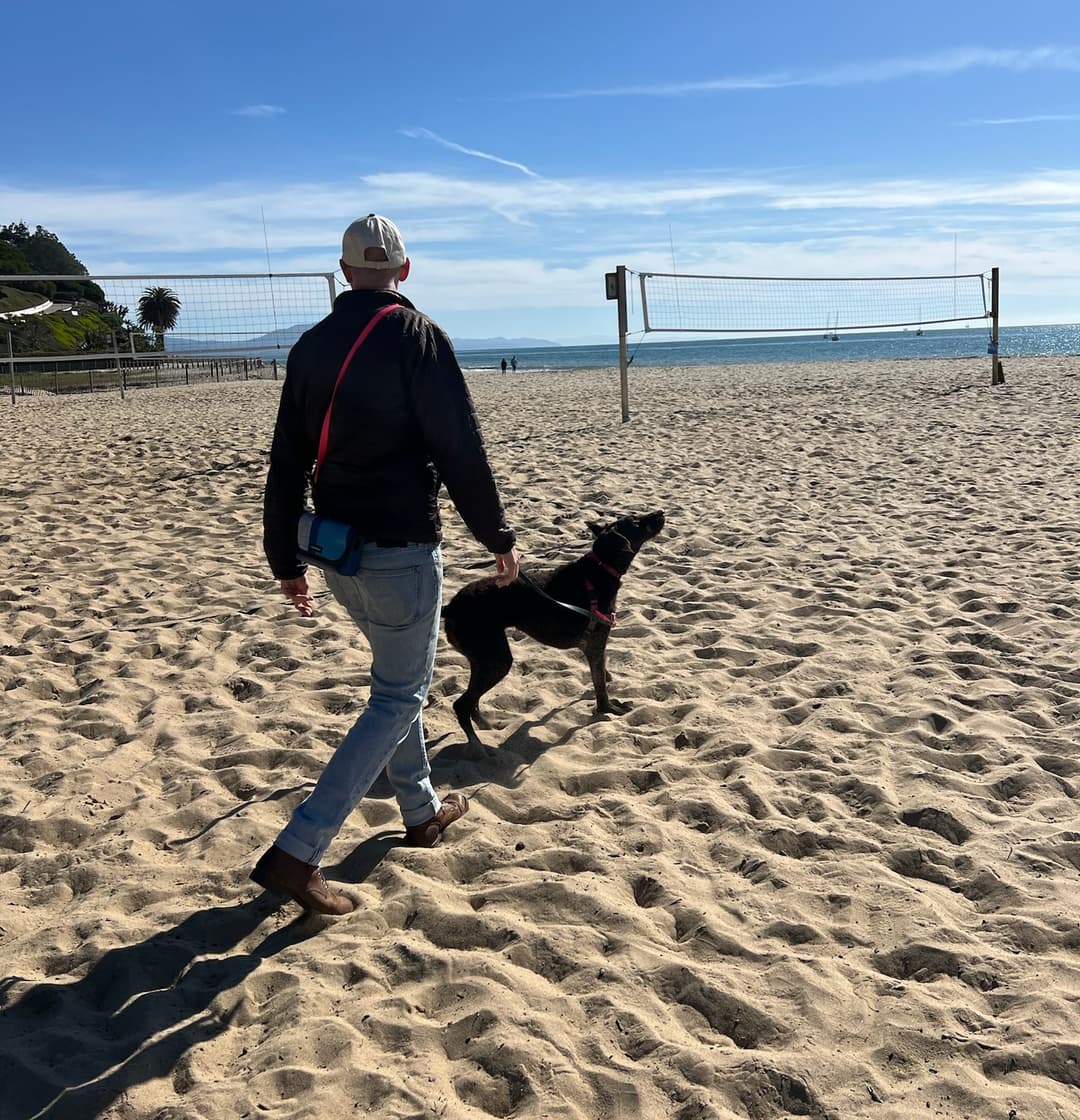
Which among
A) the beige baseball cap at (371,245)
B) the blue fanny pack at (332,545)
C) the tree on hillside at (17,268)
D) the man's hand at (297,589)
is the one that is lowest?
the man's hand at (297,589)

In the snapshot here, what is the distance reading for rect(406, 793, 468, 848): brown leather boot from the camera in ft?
10.4

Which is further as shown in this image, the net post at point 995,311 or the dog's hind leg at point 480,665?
the net post at point 995,311

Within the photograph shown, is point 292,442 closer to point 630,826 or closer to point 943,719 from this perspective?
point 630,826

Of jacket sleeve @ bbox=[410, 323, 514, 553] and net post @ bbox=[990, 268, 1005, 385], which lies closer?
jacket sleeve @ bbox=[410, 323, 514, 553]

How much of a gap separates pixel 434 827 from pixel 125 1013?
1072mm

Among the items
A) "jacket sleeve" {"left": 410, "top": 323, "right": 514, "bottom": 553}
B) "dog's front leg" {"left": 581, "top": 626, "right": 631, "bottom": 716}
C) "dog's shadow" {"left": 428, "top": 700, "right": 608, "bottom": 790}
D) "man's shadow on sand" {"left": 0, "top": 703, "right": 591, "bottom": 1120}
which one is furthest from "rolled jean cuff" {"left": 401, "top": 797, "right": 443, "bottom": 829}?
"dog's front leg" {"left": 581, "top": 626, "right": 631, "bottom": 716}

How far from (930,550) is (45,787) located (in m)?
5.45

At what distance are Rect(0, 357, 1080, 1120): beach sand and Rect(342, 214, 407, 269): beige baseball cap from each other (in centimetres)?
183

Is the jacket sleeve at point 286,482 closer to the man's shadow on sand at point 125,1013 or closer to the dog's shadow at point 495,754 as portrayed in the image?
the man's shadow on sand at point 125,1013

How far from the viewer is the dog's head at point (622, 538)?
163 inches

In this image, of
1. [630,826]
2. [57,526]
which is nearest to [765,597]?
[630,826]

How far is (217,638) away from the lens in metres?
5.21

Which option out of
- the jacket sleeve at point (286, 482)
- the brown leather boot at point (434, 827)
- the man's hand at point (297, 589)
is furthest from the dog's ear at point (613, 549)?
the jacket sleeve at point (286, 482)

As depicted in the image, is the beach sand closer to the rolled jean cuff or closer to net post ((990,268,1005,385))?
the rolled jean cuff
